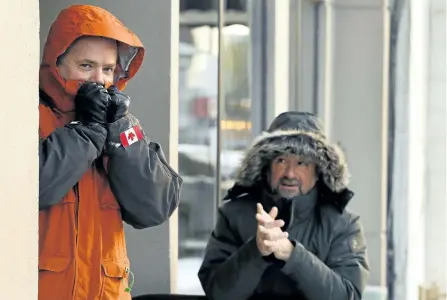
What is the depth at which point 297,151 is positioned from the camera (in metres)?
3.34

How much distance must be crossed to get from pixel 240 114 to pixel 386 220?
1373 millimetres

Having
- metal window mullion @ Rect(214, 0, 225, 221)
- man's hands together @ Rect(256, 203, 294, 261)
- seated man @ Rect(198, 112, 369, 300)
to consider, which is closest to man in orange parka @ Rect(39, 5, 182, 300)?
man's hands together @ Rect(256, 203, 294, 261)

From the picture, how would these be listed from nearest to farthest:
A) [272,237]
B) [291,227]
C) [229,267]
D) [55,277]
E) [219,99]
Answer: [55,277] < [272,237] < [229,267] < [291,227] < [219,99]

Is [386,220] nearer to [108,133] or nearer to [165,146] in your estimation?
[165,146]

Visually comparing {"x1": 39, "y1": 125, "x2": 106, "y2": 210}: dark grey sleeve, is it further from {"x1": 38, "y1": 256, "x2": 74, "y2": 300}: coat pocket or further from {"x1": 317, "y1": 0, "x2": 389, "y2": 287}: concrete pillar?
{"x1": 317, "y1": 0, "x2": 389, "y2": 287}: concrete pillar

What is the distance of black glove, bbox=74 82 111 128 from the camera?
249 centimetres

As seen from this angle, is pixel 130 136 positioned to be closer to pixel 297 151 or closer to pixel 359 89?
pixel 297 151

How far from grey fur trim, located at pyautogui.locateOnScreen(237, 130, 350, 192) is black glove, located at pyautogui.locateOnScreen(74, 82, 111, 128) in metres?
0.99

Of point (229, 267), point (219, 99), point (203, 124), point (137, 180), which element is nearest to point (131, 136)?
point (137, 180)

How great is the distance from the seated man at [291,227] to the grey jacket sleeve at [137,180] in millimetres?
579

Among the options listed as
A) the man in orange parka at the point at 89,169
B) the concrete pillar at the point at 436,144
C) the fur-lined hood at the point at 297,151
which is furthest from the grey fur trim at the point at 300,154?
the concrete pillar at the point at 436,144

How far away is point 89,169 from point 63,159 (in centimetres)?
17

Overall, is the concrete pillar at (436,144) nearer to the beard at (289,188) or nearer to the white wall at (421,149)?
the white wall at (421,149)

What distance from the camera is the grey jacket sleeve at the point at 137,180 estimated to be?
8.29 feet
